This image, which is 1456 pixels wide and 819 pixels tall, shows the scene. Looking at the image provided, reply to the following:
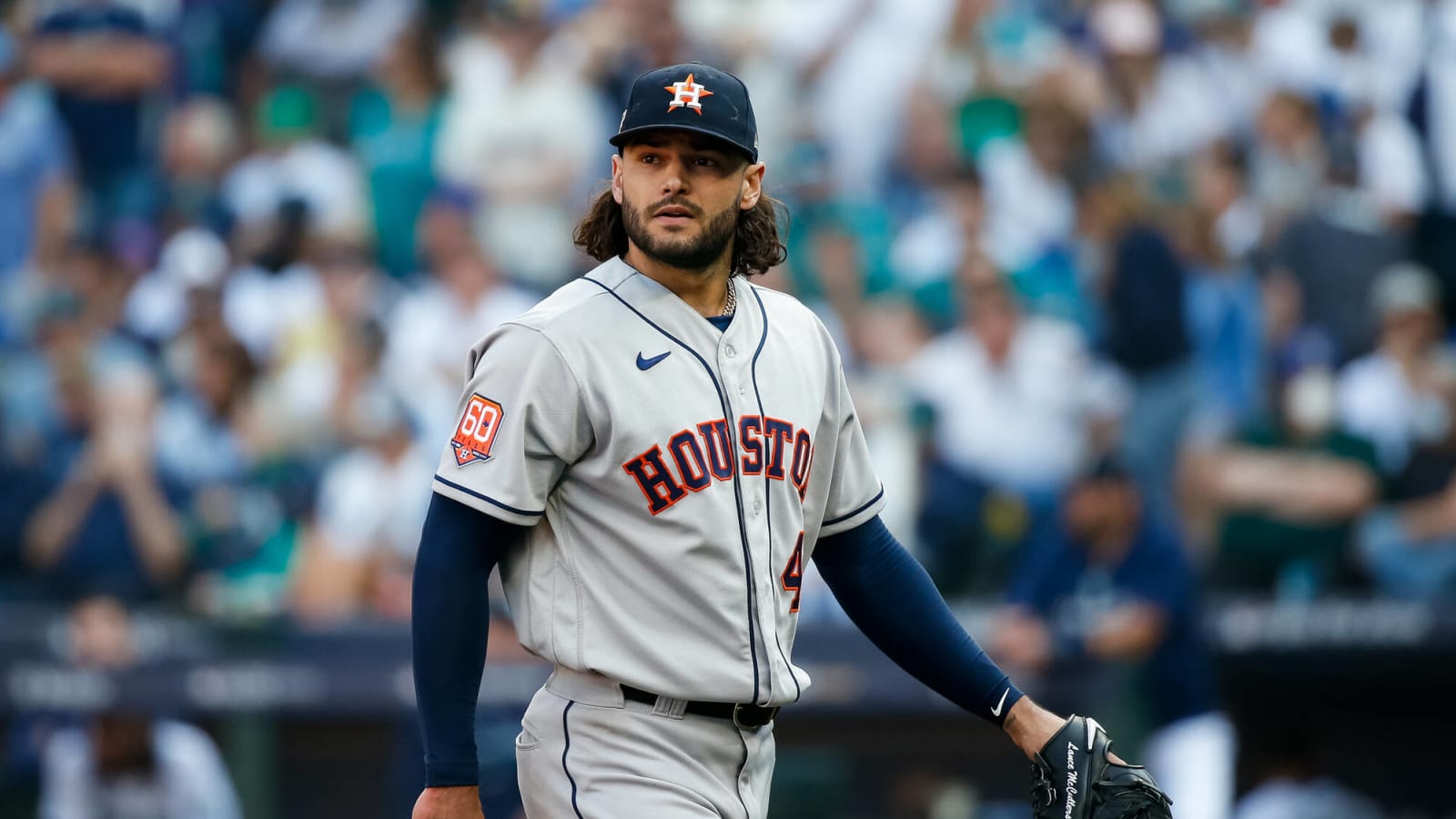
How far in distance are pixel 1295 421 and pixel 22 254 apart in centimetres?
545

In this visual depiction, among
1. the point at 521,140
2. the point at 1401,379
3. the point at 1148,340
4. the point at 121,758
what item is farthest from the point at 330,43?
the point at 1401,379

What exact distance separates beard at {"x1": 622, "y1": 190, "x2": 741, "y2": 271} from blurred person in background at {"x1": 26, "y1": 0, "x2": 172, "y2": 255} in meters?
6.14

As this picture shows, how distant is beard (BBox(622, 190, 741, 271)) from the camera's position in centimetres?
265

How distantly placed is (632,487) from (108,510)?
4.74 metres

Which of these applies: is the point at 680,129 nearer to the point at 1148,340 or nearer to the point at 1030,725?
the point at 1030,725

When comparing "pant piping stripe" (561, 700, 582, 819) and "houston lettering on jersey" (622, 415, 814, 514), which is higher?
"houston lettering on jersey" (622, 415, 814, 514)

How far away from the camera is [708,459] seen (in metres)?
2.62

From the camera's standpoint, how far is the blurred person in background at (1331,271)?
7.35m

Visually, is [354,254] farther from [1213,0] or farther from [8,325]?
[1213,0]

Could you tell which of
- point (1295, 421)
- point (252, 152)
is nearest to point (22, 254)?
point (252, 152)

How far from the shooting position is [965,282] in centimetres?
743

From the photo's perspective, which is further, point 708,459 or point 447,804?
point 708,459

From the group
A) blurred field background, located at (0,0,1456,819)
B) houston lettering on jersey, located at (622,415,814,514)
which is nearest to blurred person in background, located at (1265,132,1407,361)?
blurred field background, located at (0,0,1456,819)

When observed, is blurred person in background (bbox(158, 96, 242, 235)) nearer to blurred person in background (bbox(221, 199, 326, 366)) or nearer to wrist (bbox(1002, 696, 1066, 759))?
blurred person in background (bbox(221, 199, 326, 366))
